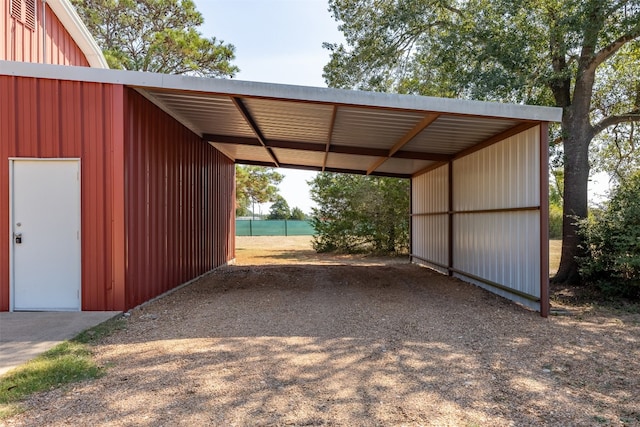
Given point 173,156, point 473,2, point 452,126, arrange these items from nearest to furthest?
point 452,126
point 173,156
point 473,2

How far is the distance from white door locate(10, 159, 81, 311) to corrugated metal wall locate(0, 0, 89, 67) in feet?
12.9

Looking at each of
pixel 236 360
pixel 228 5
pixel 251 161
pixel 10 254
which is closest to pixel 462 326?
pixel 236 360

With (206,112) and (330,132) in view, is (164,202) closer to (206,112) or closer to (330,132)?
(206,112)

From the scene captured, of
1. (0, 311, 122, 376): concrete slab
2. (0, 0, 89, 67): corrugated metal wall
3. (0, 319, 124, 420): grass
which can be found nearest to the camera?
(0, 319, 124, 420): grass

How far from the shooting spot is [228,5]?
509 inches

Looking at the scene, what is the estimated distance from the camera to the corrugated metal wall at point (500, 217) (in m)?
6.75

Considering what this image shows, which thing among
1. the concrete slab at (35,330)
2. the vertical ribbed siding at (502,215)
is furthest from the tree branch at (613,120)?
the concrete slab at (35,330)

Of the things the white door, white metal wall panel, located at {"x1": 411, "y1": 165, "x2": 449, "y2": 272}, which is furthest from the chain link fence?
the white door

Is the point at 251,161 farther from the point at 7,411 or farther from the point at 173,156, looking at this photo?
the point at 7,411

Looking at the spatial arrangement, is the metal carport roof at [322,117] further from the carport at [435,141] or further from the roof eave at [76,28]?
the roof eave at [76,28]

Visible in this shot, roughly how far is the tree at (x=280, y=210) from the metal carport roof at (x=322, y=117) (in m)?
40.9

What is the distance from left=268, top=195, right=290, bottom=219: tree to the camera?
5284 cm

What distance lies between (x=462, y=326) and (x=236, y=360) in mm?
2913

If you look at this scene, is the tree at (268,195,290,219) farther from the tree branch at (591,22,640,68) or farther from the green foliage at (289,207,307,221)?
the tree branch at (591,22,640,68)
